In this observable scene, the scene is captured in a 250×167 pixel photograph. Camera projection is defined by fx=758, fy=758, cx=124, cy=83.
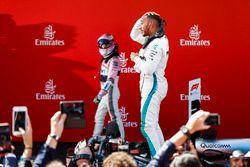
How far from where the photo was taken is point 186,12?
9.91 meters

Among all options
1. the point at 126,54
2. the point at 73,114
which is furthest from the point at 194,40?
the point at 73,114

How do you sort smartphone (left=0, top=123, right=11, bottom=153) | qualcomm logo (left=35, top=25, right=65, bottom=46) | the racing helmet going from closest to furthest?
smartphone (left=0, top=123, right=11, bottom=153)
the racing helmet
qualcomm logo (left=35, top=25, right=65, bottom=46)

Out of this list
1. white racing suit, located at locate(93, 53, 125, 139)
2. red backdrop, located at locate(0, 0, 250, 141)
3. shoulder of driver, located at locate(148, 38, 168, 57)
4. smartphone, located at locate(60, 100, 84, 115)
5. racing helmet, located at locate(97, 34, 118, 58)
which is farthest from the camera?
red backdrop, located at locate(0, 0, 250, 141)

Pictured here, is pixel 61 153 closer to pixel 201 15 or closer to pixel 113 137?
pixel 113 137

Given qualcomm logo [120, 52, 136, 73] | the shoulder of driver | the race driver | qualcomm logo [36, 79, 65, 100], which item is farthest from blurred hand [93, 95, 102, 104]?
qualcomm logo [36, 79, 65, 100]

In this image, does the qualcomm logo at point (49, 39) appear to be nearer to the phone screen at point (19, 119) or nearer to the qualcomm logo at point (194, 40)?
the qualcomm logo at point (194, 40)

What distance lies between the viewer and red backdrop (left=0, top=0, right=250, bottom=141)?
32.5ft

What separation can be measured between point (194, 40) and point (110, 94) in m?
1.45

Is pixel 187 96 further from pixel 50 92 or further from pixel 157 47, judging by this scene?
pixel 157 47

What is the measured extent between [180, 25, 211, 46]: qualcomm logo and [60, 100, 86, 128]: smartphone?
14.9 feet

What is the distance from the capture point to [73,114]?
5504 mm

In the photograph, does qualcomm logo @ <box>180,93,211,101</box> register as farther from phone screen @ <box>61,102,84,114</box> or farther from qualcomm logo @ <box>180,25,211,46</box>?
phone screen @ <box>61,102,84,114</box>

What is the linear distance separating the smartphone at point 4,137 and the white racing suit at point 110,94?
11.8 feet

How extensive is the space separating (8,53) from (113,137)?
2256mm
